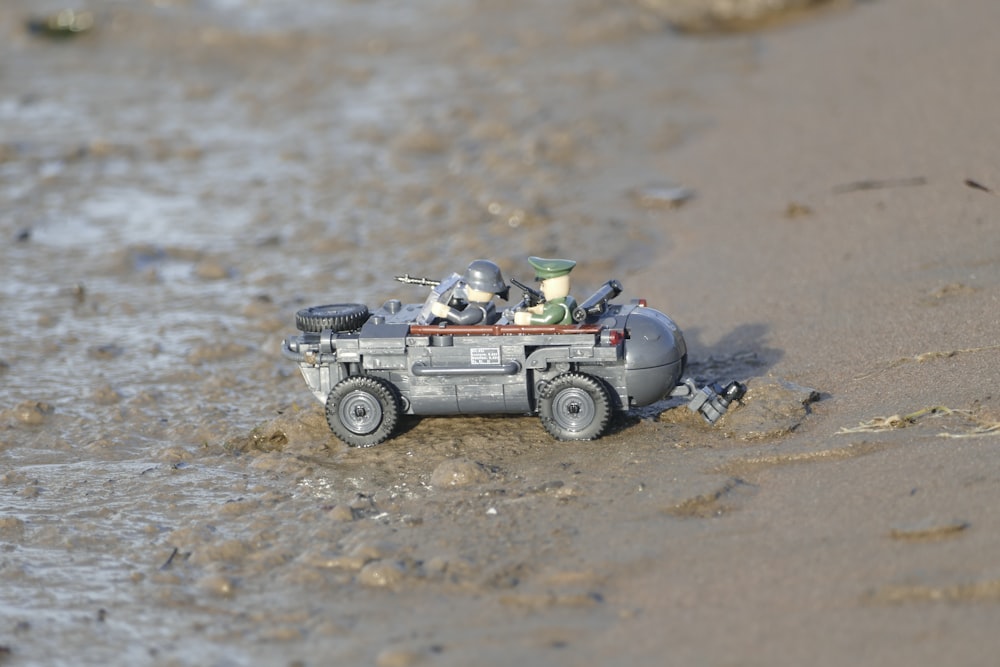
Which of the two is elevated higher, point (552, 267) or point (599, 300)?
point (552, 267)

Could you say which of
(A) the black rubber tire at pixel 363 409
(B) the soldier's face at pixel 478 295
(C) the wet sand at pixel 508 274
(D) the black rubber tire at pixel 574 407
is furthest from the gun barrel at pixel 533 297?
(A) the black rubber tire at pixel 363 409

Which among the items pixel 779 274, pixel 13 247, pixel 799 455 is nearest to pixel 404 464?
pixel 799 455

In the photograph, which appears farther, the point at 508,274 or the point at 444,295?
the point at 508,274

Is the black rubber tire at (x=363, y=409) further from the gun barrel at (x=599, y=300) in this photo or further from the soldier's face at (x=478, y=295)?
the gun barrel at (x=599, y=300)

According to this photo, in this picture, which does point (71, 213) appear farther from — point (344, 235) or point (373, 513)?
point (373, 513)

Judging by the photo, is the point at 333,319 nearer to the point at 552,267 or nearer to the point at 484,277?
the point at 484,277

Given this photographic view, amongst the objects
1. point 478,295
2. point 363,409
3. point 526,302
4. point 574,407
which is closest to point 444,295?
point 478,295
